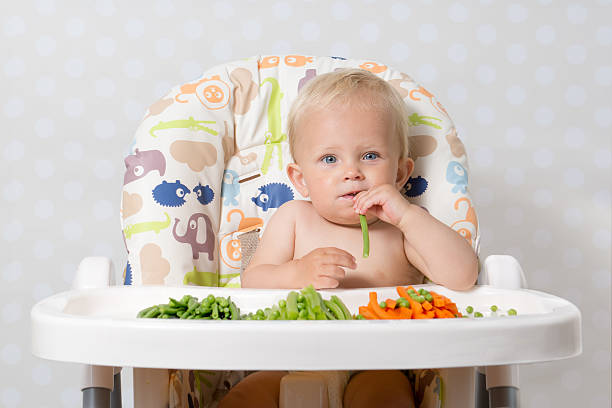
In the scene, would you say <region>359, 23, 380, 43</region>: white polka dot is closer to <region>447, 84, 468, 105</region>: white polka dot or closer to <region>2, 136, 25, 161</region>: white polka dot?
<region>447, 84, 468, 105</region>: white polka dot

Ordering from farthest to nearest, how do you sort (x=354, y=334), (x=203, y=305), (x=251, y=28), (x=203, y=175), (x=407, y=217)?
(x=251, y=28)
(x=203, y=175)
(x=407, y=217)
(x=203, y=305)
(x=354, y=334)

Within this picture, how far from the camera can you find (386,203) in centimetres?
103

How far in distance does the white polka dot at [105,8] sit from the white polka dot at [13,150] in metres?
0.36

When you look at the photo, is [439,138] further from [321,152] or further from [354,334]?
[354,334]

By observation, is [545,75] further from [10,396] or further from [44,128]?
[10,396]

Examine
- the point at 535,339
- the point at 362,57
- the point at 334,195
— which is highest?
the point at 362,57

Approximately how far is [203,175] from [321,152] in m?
0.21

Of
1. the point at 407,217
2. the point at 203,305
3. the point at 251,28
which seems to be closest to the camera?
the point at 203,305

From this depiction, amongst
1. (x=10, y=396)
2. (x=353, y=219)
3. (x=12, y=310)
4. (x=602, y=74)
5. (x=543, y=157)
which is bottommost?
(x=10, y=396)

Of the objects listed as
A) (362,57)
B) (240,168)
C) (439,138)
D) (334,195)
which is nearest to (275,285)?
(334,195)

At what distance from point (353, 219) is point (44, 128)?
37.2 inches

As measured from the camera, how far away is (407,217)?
102 centimetres

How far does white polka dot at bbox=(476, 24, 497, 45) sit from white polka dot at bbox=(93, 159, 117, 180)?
931 mm

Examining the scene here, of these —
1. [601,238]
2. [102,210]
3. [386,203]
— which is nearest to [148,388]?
[386,203]
